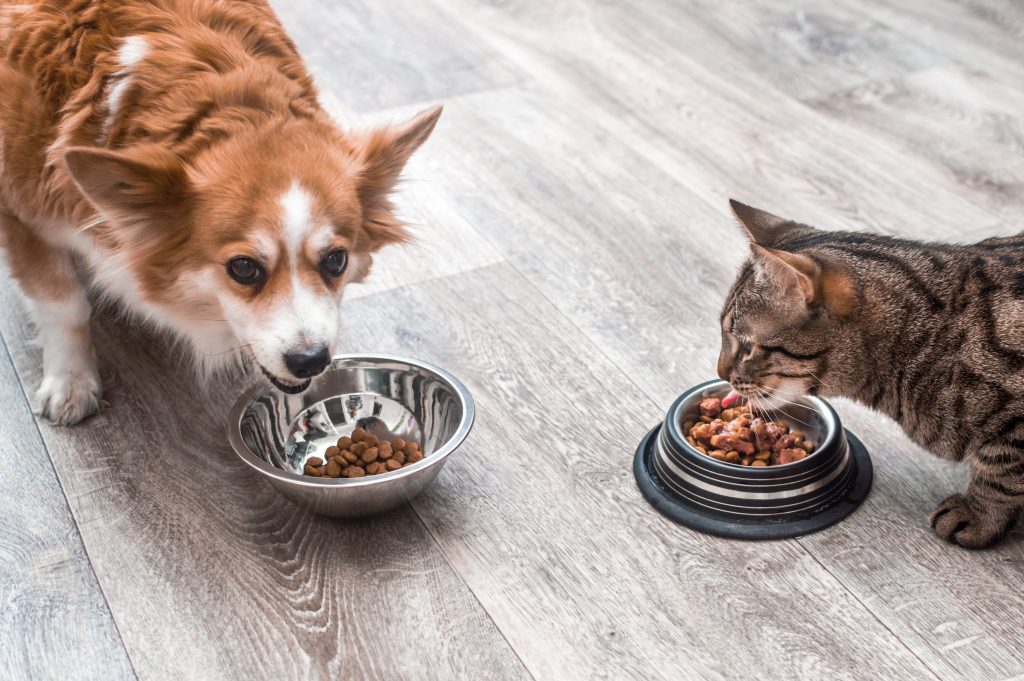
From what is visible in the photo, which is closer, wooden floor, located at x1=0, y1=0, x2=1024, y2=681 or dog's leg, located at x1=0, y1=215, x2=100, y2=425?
wooden floor, located at x1=0, y1=0, x2=1024, y2=681

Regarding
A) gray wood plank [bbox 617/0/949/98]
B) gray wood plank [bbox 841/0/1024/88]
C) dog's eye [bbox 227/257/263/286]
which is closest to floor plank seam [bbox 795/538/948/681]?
dog's eye [bbox 227/257/263/286]

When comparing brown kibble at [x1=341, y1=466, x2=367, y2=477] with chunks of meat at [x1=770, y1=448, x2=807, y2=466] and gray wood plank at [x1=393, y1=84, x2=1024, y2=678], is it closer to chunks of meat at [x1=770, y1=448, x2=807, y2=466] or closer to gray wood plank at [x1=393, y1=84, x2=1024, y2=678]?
gray wood plank at [x1=393, y1=84, x2=1024, y2=678]

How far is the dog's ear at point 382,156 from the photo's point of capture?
2.01 meters

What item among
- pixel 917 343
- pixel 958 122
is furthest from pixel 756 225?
pixel 958 122

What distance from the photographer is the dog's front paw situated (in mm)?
2273

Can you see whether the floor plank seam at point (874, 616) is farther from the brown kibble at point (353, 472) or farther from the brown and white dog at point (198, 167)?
the brown and white dog at point (198, 167)

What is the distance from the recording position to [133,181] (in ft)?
5.91

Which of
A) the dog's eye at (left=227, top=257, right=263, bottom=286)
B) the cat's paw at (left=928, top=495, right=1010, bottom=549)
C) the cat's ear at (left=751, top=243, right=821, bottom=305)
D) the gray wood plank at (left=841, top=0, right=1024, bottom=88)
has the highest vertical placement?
the cat's ear at (left=751, top=243, right=821, bottom=305)

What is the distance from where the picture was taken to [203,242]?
1.88 m

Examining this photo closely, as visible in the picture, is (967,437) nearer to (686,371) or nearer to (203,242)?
(686,371)

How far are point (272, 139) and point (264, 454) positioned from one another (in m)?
0.60

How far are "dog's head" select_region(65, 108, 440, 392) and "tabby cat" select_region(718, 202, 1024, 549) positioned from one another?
704 mm

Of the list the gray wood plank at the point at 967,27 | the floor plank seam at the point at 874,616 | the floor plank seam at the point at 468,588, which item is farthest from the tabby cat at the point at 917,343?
the gray wood plank at the point at 967,27

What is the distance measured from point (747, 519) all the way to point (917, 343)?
431 millimetres
